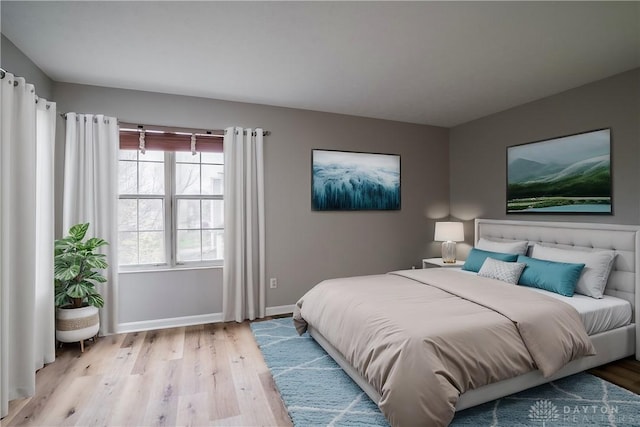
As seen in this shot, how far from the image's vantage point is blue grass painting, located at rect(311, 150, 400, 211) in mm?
4191

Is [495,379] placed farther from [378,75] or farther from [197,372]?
[378,75]

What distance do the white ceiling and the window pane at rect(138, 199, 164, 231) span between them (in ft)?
3.97

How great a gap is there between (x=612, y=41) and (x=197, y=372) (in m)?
4.05

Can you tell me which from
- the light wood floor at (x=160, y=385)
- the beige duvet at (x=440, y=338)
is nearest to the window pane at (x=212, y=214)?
the light wood floor at (x=160, y=385)

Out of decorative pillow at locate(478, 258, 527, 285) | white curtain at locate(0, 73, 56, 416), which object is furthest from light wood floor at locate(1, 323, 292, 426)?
decorative pillow at locate(478, 258, 527, 285)

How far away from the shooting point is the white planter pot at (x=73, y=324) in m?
2.86

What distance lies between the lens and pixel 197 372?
2.57 m

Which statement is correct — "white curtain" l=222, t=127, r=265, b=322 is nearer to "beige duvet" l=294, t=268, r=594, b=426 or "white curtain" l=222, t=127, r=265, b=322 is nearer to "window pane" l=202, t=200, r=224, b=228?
"window pane" l=202, t=200, r=224, b=228

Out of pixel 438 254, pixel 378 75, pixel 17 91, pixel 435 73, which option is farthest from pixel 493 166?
pixel 17 91

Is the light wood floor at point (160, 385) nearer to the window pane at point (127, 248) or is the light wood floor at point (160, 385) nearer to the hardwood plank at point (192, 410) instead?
the hardwood plank at point (192, 410)

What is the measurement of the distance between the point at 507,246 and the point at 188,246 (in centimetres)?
362

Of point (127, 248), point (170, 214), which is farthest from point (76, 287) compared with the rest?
point (170, 214)

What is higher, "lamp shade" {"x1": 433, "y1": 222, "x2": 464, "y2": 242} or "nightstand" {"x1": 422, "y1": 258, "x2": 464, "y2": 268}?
"lamp shade" {"x1": 433, "y1": 222, "x2": 464, "y2": 242}

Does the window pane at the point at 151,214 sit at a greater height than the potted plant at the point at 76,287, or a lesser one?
greater
